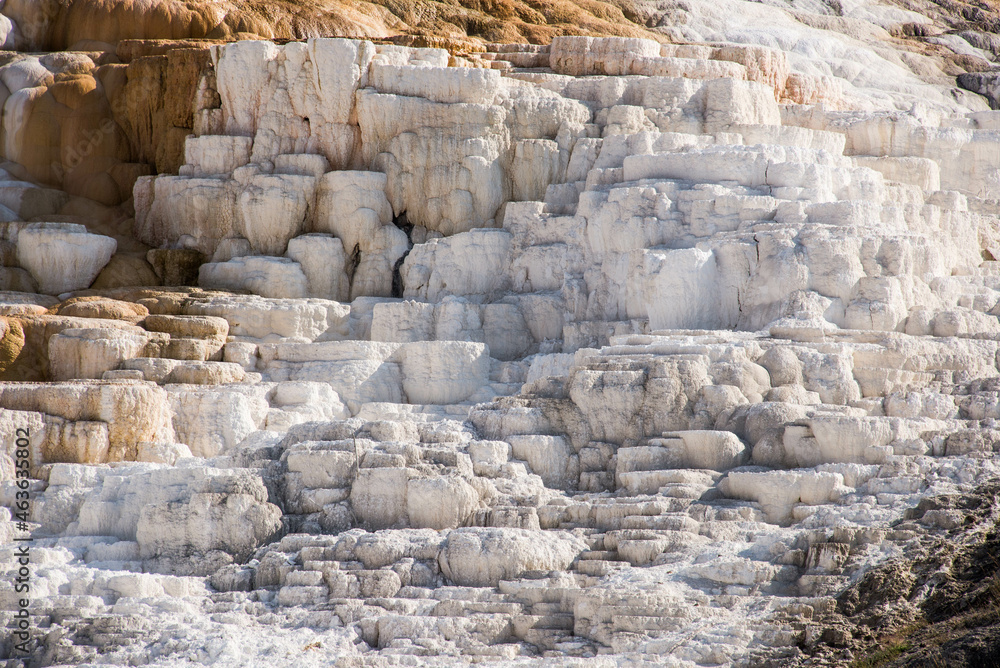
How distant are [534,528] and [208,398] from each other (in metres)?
6.11

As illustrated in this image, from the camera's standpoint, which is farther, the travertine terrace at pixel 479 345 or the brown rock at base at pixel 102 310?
the brown rock at base at pixel 102 310

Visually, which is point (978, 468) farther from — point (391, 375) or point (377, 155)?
point (377, 155)

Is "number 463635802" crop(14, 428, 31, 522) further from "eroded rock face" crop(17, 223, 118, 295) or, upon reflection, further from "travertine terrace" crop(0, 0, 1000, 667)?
"eroded rock face" crop(17, 223, 118, 295)

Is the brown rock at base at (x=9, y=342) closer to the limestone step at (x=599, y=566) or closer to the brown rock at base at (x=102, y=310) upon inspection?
the brown rock at base at (x=102, y=310)

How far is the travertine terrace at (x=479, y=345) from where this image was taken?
42.4 feet

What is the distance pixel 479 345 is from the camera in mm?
20016

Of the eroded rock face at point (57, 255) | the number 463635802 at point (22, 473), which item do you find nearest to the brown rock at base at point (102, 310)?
the eroded rock face at point (57, 255)

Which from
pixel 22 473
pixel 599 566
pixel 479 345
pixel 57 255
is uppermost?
pixel 479 345

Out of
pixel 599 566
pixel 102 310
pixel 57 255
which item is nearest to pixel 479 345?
pixel 102 310

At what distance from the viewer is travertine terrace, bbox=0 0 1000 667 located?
12938 millimetres

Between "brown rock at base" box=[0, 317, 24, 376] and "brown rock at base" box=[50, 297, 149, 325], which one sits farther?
"brown rock at base" box=[50, 297, 149, 325]

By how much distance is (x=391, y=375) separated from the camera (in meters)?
19.8

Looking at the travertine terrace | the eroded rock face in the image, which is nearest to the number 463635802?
the travertine terrace

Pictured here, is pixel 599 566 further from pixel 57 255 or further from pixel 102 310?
pixel 57 255
